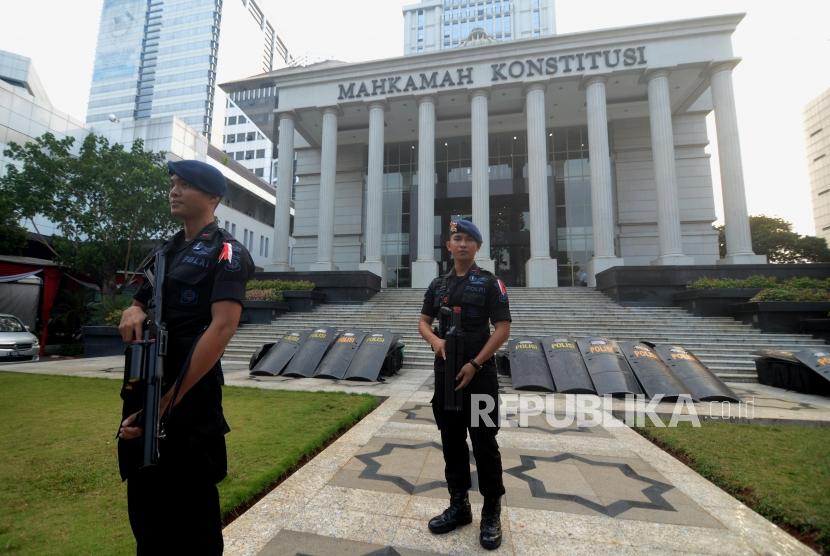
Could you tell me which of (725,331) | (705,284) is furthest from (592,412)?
(705,284)

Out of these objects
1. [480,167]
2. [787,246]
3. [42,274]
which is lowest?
[42,274]

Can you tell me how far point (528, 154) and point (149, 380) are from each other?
2341 cm

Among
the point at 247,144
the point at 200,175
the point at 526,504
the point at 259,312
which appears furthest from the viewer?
the point at 247,144

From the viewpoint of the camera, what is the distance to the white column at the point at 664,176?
18.7 m

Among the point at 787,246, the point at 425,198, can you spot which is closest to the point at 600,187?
the point at 425,198

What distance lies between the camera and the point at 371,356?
28.5ft

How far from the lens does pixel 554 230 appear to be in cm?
2594

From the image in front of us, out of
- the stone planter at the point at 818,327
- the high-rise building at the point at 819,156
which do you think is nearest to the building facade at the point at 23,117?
the stone planter at the point at 818,327

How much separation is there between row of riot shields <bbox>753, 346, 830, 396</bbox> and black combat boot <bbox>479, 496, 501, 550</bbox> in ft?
25.9

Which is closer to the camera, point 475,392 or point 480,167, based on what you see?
point 475,392

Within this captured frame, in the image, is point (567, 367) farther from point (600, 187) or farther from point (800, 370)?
point (600, 187)

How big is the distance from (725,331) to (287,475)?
528 inches

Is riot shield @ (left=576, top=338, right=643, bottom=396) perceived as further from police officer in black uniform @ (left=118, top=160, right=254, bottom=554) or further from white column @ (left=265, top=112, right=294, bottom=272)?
white column @ (left=265, top=112, right=294, bottom=272)

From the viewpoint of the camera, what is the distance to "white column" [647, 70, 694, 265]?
61.4 feet
